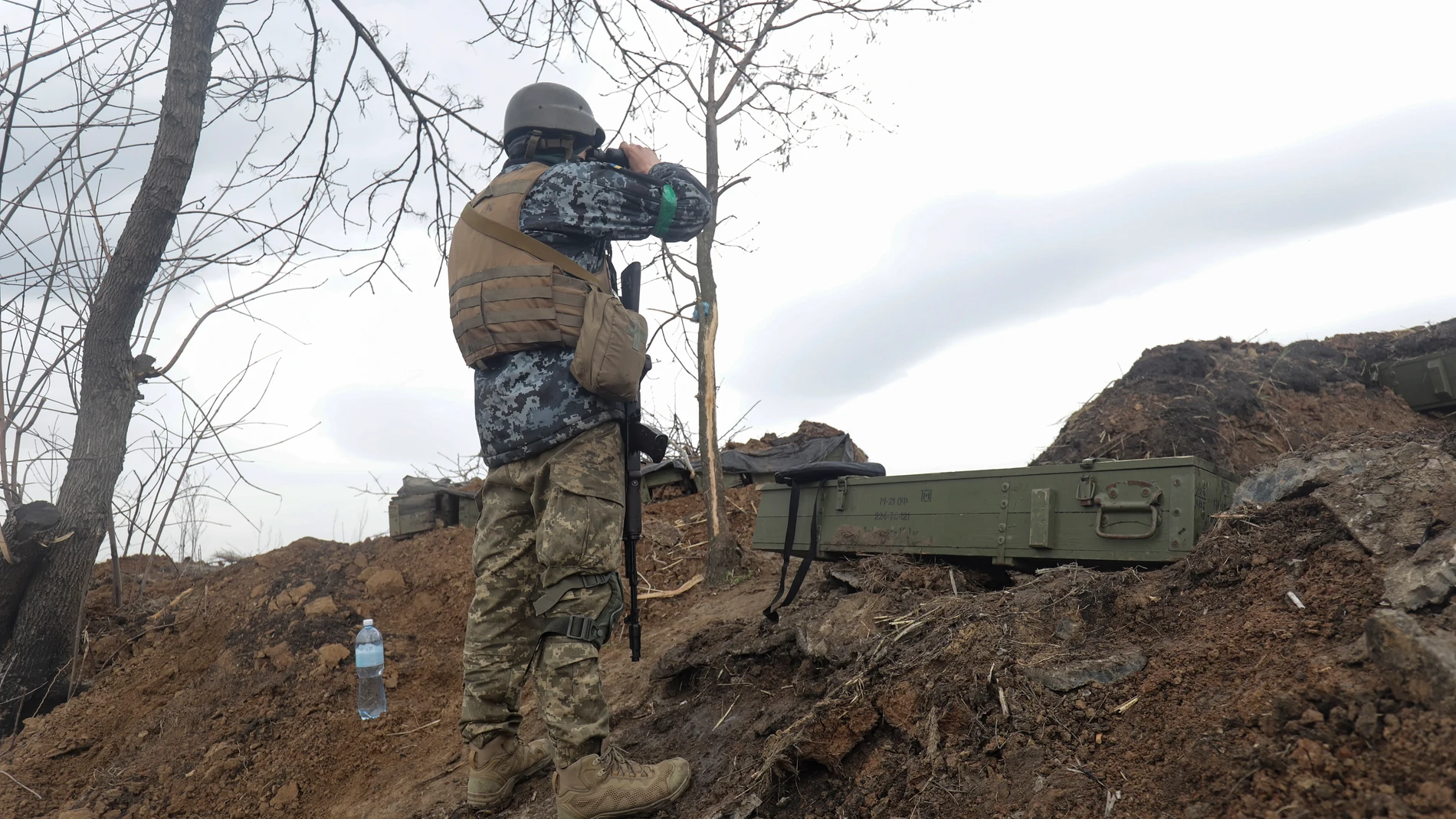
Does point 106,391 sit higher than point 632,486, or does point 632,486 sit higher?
point 106,391

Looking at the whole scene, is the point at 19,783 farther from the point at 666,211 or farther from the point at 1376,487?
the point at 1376,487

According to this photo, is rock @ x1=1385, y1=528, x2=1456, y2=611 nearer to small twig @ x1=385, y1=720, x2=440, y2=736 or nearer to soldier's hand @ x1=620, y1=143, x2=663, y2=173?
soldier's hand @ x1=620, y1=143, x2=663, y2=173

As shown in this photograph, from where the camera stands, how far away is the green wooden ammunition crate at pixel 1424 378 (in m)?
7.25

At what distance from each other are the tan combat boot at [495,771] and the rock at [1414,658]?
2.71m

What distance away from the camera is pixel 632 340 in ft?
10.5

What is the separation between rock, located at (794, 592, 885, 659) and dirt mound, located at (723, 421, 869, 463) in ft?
19.9

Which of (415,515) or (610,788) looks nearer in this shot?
(610,788)

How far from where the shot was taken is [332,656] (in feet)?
19.0

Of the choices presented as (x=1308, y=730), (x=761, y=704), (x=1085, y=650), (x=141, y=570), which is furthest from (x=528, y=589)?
(x=141, y=570)

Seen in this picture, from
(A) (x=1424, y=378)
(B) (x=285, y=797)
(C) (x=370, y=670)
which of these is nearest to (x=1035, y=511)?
(B) (x=285, y=797)

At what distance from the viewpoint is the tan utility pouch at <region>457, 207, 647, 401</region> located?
10.1 feet

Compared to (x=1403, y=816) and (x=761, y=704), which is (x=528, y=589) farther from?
(x=1403, y=816)

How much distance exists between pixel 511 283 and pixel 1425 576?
112 inches

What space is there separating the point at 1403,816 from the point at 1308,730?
287 millimetres
